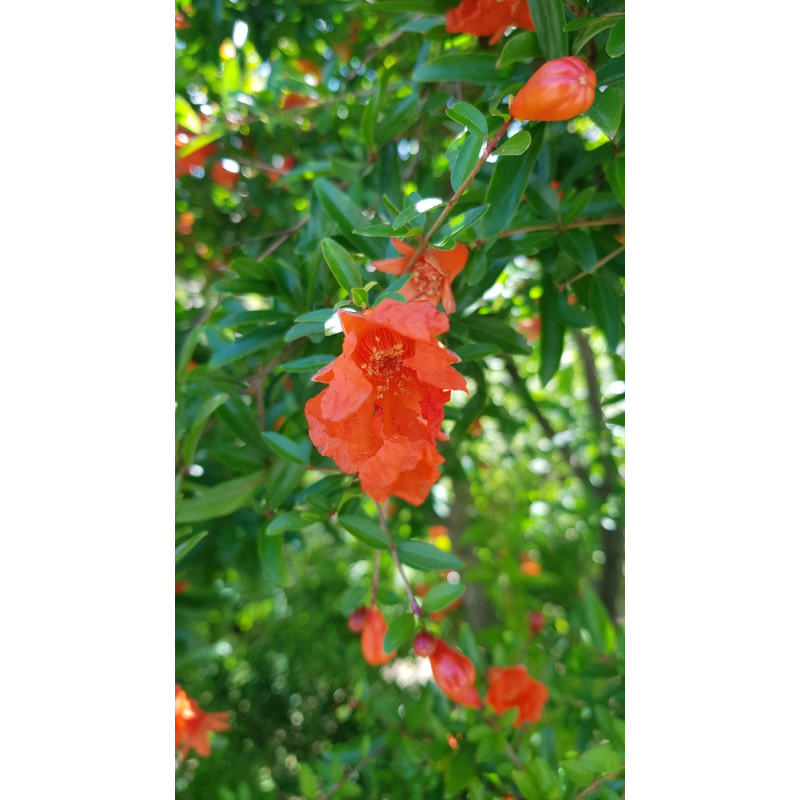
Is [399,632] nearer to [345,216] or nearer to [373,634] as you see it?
[373,634]

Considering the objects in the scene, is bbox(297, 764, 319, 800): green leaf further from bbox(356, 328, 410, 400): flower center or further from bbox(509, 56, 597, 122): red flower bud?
bbox(509, 56, 597, 122): red flower bud

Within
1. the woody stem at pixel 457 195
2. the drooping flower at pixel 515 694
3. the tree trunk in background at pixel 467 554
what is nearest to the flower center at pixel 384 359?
the woody stem at pixel 457 195

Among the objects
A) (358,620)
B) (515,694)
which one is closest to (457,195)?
(358,620)

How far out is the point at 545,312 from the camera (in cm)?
94

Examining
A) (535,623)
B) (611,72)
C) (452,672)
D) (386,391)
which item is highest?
(611,72)

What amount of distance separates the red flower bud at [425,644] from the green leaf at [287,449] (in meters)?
0.24

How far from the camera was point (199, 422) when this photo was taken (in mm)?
750

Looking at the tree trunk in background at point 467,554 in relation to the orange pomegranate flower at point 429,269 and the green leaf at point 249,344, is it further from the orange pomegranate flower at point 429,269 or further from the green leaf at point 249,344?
the orange pomegranate flower at point 429,269

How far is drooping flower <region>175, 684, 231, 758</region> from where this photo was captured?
41.0 inches

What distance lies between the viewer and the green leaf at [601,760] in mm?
768

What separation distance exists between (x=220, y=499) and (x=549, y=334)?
0.50 metres

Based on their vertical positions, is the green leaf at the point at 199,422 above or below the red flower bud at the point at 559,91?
below
